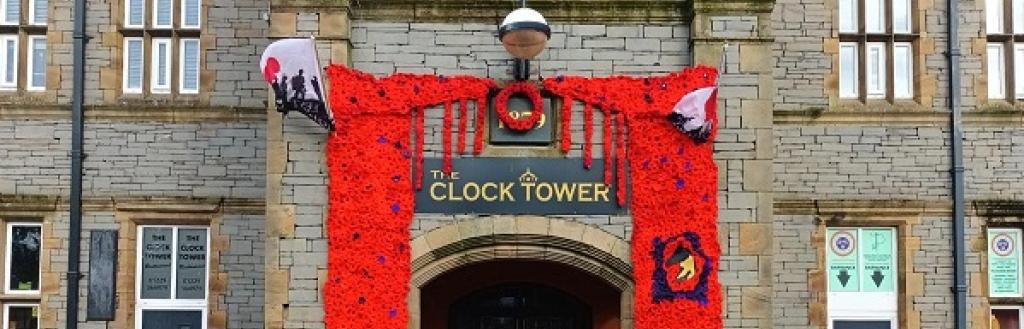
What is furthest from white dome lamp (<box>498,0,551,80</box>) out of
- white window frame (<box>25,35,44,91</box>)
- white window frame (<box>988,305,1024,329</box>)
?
white window frame (<box>988,305,1024,329</box>)

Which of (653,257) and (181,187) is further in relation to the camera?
(181,187)

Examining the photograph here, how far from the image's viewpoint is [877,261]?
40.0 ft

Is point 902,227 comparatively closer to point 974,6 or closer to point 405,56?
point 974,6

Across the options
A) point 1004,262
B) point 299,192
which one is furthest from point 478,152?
point 1004,262

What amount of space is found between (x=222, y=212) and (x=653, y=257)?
4.68m

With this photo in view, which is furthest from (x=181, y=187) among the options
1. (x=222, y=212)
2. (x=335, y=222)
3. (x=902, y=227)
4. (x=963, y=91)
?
(x=963, y=91)

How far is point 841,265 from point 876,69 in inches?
85.0

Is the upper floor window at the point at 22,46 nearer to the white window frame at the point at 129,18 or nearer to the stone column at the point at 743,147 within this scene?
the white window frame at the point at 129,18

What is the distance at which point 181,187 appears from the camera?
12.1 metres

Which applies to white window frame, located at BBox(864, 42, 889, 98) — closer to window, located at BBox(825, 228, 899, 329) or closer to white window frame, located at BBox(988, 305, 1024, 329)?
window, located at BBox(825, 228, 899, 329)

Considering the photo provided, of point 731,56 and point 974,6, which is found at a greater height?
point 974,6

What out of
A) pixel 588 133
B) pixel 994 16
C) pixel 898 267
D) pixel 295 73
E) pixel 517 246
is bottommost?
pixel 898 267

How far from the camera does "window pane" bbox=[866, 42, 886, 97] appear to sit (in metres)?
12.4

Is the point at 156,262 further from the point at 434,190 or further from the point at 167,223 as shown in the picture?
the point at 434,190
